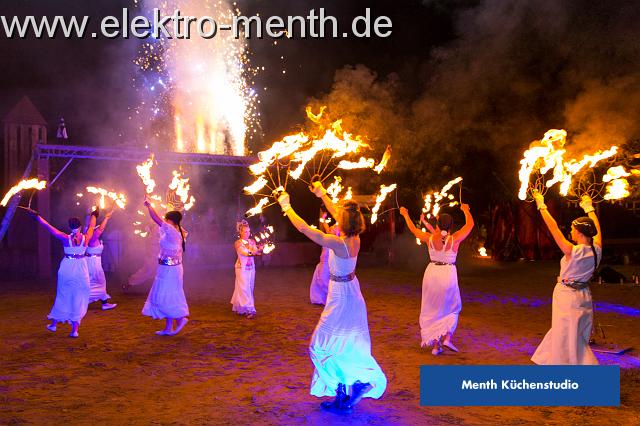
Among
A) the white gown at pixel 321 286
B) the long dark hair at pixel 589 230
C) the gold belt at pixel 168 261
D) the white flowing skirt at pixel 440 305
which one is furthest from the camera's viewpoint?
the white gown at pixel 321 286

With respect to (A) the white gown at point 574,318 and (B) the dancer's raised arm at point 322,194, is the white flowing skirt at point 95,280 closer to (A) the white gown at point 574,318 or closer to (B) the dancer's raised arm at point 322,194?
(B) the dancer's raised arm at point 322,194

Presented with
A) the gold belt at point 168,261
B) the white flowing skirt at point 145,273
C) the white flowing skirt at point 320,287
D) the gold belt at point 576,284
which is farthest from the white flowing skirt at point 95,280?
the gold belt at point 576,284

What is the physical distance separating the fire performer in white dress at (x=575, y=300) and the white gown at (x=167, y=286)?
5993 millimetres

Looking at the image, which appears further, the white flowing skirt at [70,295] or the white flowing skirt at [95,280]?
the white flowing skirt at [95,280]

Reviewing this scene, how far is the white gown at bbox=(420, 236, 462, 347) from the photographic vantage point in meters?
8.38

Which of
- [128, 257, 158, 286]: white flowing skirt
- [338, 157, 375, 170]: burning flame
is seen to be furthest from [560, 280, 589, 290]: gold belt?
[128, 257, 158, 286]: white flowing skirt

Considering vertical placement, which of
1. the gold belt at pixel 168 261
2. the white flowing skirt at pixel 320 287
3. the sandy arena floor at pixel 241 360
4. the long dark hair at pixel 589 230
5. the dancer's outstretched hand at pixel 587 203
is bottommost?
the sandy arena floor at pixel 241 360

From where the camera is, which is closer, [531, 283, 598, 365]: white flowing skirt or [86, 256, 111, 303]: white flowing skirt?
[531, 283, 598, 365]: white flowing skirt

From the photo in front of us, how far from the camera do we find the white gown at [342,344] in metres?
5.88

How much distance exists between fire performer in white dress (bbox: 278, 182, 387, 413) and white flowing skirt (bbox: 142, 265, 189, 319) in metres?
4.32

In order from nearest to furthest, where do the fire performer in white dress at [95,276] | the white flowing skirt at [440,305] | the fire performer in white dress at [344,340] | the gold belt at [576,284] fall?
the fire performer in white dress at [344,340] < the gold belt at [576,284] < the white flowing skirt at [440,305] < the fire performer in white dress at [95,276]

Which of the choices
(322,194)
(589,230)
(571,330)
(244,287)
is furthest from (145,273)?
(589,230)

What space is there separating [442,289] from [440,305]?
9.8 inches

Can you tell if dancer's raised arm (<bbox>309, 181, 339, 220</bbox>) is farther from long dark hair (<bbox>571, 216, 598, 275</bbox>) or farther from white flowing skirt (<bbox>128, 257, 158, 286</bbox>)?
white flowing skirt (<bbox>128, 257, 158, 286</bbox>)
